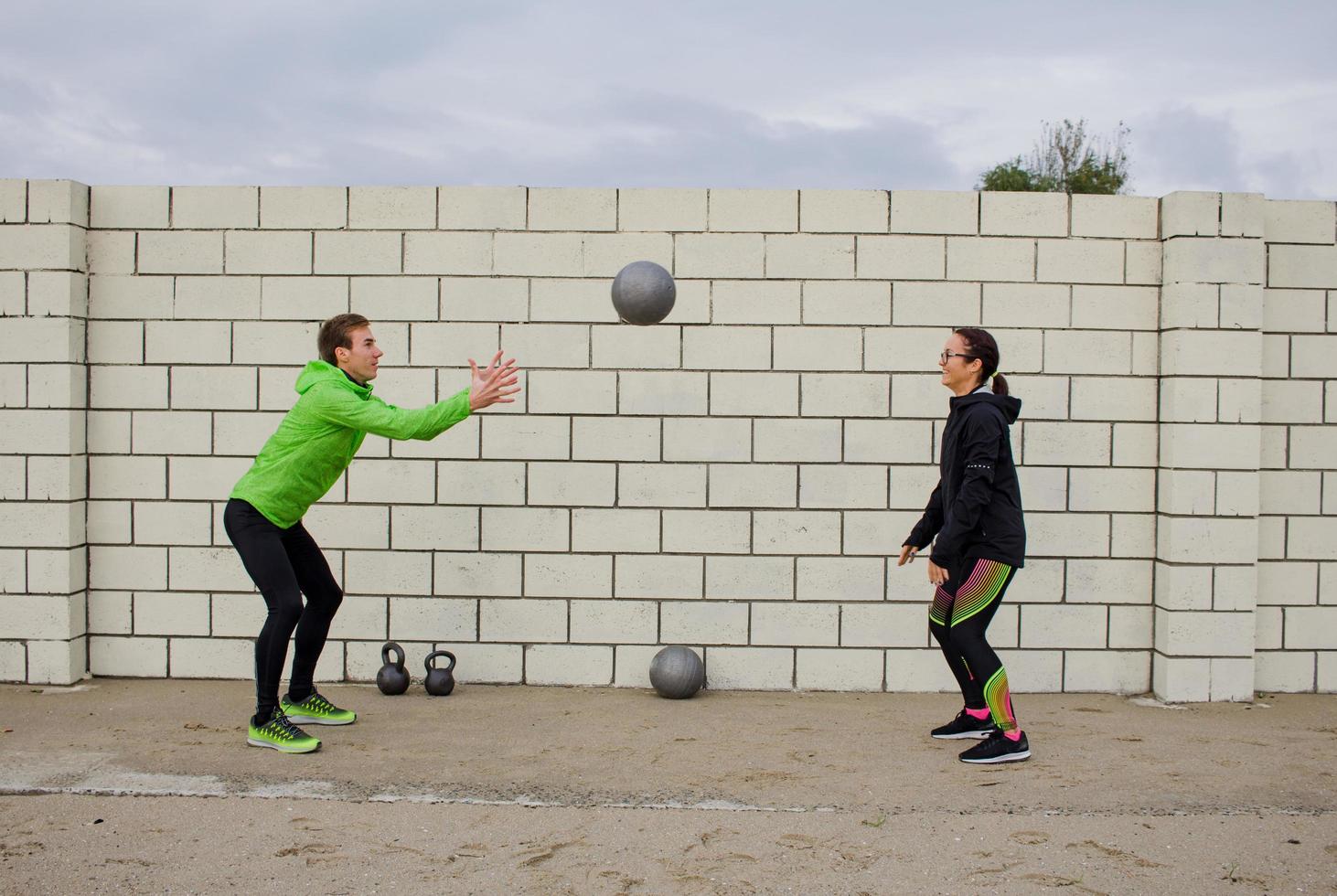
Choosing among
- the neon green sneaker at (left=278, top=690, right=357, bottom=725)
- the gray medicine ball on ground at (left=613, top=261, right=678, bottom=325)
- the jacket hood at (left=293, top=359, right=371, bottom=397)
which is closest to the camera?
the jacket hood at (left=293, top=359, right=371, bottom=397)

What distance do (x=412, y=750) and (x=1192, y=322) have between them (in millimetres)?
4195

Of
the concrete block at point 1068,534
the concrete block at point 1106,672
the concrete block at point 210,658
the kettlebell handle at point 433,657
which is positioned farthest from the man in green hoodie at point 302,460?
the concrete block at point 1106,672

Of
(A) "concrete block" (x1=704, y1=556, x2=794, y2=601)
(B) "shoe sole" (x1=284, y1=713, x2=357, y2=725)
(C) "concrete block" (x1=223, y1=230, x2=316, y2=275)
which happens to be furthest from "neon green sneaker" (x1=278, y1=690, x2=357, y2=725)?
(C) "concrete block" (x1=223, y1=230, x2=316, y2=275)

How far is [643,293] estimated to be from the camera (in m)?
5.11

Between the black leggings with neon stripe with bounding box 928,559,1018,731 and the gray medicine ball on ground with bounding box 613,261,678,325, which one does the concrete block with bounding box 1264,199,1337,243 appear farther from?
the gray medicine ball on ground with bounding box 613,261,678,325

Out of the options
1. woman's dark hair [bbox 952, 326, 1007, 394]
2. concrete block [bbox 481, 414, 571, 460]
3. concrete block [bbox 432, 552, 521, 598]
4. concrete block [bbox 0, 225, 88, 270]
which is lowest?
concrete block [bbox 432, 552, 521, 598]

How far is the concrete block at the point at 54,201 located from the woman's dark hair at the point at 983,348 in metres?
4.38

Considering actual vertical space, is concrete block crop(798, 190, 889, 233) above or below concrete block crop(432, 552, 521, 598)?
above

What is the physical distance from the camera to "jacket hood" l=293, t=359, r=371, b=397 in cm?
463

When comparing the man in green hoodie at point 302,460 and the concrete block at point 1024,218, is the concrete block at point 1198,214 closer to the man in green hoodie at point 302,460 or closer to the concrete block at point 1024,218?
the concrete block at point 1024,218

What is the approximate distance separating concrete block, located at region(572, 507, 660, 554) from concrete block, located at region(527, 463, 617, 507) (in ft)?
0.19

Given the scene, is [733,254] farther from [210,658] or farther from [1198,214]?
[210,658]

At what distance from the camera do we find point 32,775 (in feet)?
14.0

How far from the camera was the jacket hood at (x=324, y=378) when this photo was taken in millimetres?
4633
